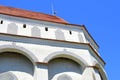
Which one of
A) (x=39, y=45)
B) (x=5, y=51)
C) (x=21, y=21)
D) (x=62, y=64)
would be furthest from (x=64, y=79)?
(x=21, y=21)

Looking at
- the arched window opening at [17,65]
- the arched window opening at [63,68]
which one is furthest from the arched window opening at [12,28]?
the arched window opening at [63,68]

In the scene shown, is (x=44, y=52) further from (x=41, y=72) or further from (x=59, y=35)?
(x=59, y=35)

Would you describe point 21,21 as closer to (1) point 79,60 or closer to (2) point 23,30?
(2) point 23,30

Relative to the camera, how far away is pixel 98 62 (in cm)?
1619

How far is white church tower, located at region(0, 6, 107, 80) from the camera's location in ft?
43.4

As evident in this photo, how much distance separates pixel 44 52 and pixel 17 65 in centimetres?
175

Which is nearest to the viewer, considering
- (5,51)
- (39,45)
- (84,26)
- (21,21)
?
(5,51)

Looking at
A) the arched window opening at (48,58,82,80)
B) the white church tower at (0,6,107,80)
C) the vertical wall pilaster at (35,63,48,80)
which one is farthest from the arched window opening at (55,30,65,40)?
the vertical wall pilaster at (35,63,48,80)

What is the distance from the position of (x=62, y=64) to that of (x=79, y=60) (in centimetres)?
106

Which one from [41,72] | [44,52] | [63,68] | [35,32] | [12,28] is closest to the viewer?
[41,72]

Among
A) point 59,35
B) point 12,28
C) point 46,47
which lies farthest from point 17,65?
point 59,35

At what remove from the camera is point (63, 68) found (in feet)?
46.8

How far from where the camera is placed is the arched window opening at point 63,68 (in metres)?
13.8

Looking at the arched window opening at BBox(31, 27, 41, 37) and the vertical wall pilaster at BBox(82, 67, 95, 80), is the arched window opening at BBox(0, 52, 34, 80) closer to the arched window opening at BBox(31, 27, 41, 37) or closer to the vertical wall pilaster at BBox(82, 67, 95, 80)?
the arched window opening at BBox(31, 27, 41, 37)
